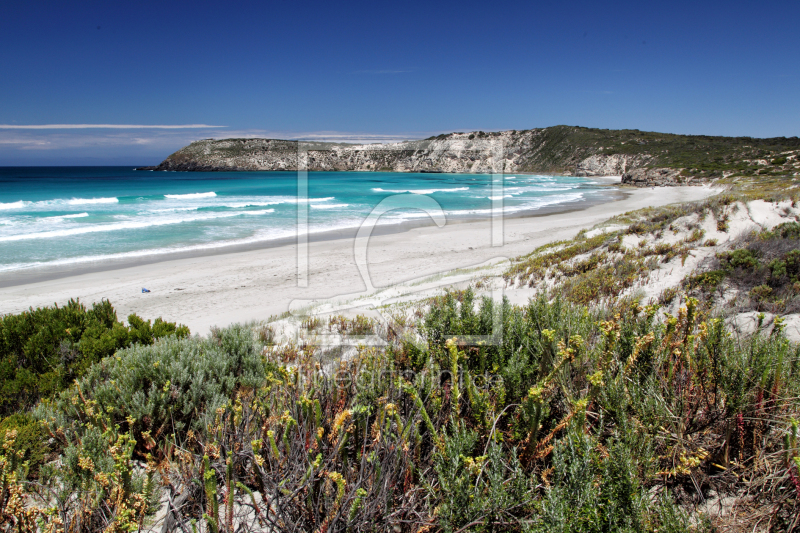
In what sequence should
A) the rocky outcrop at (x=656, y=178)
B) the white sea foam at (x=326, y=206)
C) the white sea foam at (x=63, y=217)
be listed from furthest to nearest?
the rocky outcrop at (x=656, y=178) → the white sea foam at (x=326, y=206) → the white sea foam at (x=63, y=217)

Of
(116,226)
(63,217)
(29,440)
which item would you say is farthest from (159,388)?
(63,217)

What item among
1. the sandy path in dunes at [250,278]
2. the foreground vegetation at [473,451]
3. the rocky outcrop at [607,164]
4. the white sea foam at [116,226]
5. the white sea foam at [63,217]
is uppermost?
the rocky outcrop at [607,164]

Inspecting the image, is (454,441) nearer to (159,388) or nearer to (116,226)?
(159,388)

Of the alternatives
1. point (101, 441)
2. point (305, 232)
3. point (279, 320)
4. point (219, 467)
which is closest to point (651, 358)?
point (219, 467)

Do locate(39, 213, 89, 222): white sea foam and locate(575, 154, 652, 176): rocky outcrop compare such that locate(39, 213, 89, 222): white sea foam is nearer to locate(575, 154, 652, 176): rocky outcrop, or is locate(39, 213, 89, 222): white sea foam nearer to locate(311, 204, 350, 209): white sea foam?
locate(311, 204, 350, 209): white sea foam

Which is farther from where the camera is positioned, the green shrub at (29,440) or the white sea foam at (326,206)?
the white sea foam at (326,206)

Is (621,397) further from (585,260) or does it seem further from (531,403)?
(585,260)

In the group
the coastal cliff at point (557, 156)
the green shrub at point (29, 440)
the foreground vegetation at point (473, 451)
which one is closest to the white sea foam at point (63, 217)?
the coastal cliff at point (557, 156)

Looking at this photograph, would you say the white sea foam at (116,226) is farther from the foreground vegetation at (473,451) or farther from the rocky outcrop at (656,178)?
the rocky outcrop at (656,178)
